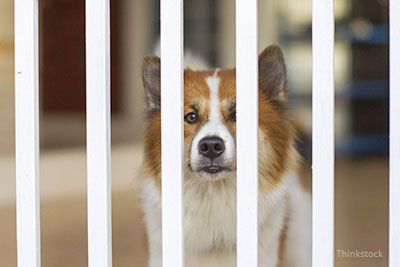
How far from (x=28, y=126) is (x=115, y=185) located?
47cm

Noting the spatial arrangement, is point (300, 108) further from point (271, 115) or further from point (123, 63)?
point (123, 63)

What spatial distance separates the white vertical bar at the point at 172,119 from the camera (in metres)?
1.26

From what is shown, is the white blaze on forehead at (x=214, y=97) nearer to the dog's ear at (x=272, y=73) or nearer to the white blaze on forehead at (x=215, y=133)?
the white blaze on forehead at (x=215, y=133)

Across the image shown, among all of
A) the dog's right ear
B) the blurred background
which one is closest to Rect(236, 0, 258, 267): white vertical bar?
the blurred background

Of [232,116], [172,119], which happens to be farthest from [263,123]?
[172,119]

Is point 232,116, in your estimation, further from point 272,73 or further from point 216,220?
point 216,220

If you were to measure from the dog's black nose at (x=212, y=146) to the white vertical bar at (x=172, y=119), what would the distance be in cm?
30

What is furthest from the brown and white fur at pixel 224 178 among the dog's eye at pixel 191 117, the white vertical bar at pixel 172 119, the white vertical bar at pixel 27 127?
the white vertical bar at pixel 27 127

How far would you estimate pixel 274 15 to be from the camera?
5.35ft

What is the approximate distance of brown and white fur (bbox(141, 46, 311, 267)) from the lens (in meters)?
1.62

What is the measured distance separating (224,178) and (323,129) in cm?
52

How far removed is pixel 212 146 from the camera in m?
1.59
